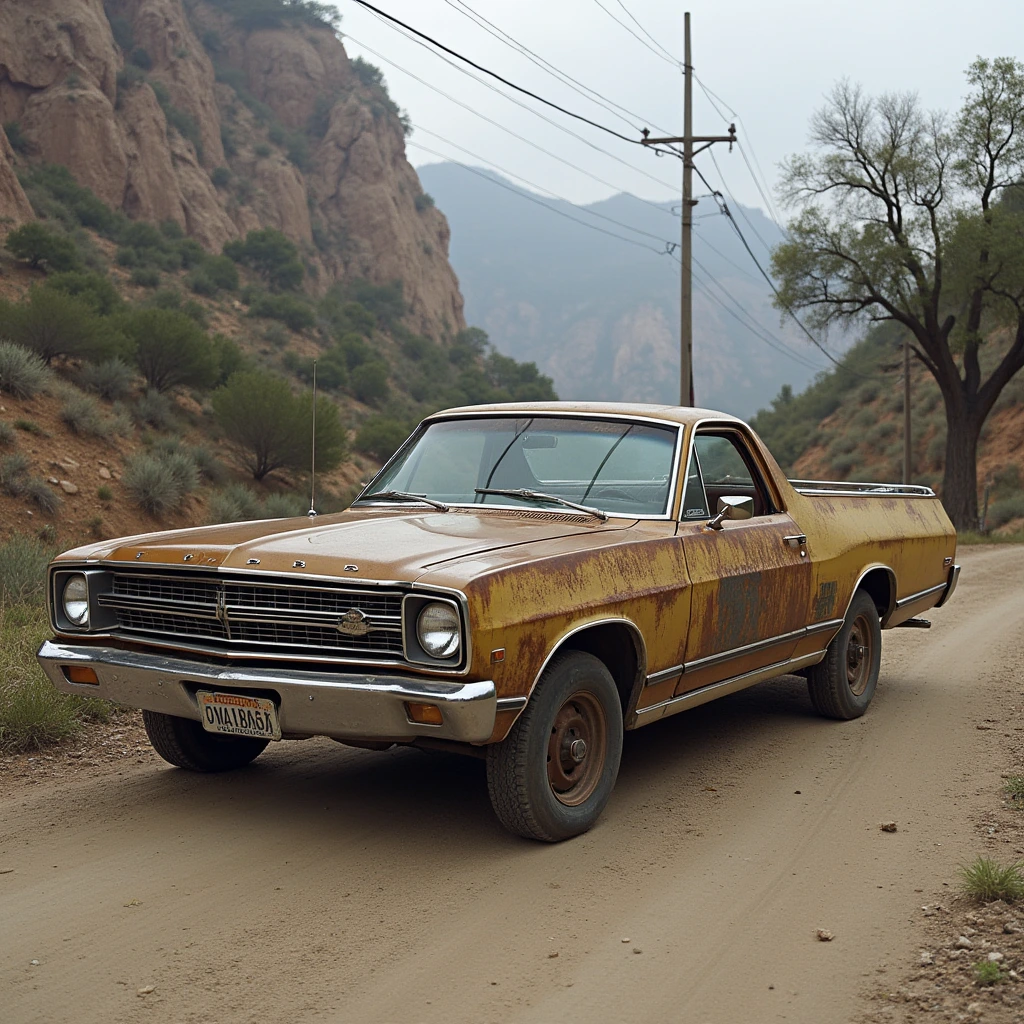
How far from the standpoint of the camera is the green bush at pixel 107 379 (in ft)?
78.4

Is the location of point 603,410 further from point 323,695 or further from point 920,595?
point 920,595

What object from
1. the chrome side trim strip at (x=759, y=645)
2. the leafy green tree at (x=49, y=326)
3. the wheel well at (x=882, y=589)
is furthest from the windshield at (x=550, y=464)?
the leafy green tree at (x=49, y=326)

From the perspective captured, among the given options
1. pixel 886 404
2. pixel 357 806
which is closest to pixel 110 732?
pixel 357 806

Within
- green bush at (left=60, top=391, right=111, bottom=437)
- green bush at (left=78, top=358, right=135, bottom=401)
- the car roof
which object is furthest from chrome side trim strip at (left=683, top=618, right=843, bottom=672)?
green bush at (left=78, top=358, right=135, bottom=401)

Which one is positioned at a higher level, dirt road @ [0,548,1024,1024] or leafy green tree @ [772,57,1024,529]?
leafy green tree @ [772,57,1024,529]

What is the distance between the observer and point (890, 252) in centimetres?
2730

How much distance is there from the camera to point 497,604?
13.4ft

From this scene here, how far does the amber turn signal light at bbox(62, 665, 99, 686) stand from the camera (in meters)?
4.75

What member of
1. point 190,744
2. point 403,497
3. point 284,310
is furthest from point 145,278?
point 190,744

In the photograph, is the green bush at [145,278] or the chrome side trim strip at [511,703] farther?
the green bush at [145,278]

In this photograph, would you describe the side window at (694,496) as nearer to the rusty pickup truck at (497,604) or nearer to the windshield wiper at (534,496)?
the rusty pickup truck at (497,604)

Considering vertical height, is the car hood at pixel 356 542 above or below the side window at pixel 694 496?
below

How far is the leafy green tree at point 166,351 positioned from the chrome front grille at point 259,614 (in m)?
22.5

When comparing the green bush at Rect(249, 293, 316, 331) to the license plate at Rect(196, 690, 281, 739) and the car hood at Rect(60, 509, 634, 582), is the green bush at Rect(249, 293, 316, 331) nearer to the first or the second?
the car hood at Rect(60, 509, 634, 582)
